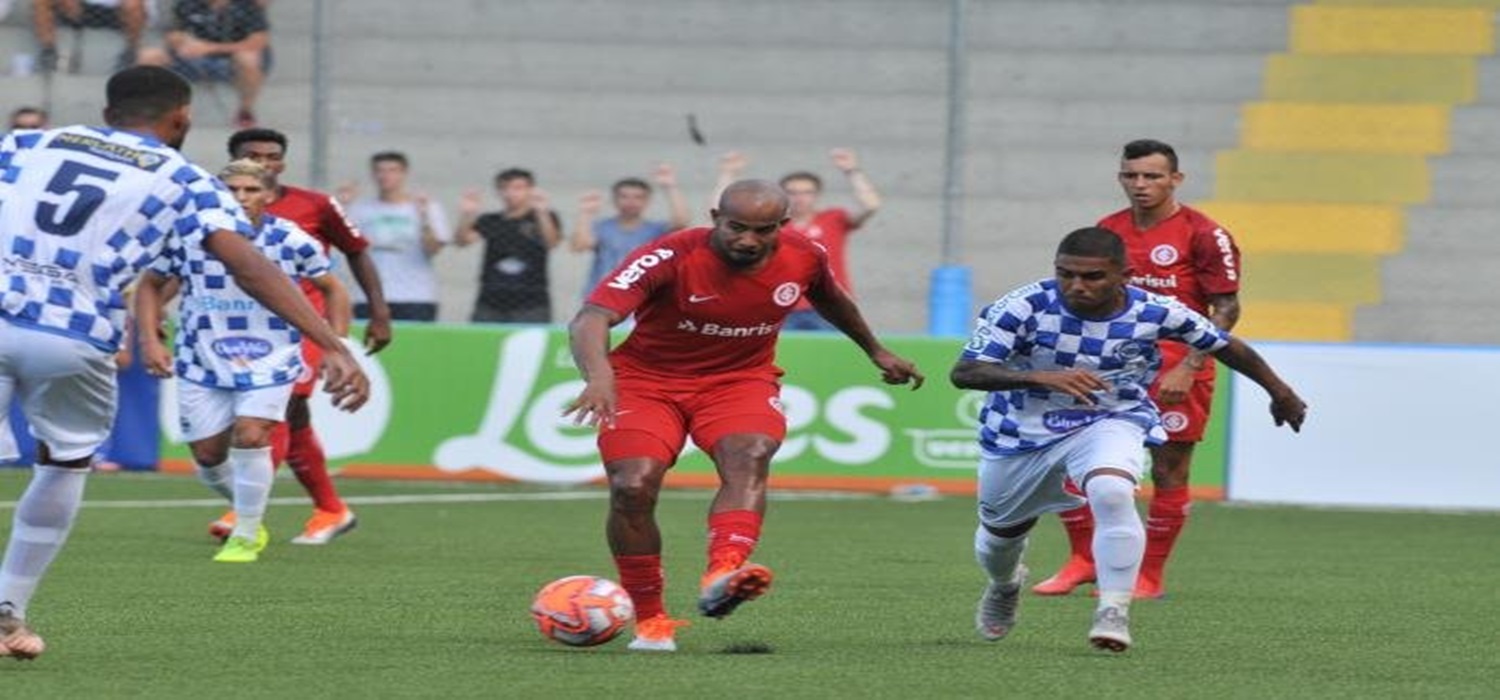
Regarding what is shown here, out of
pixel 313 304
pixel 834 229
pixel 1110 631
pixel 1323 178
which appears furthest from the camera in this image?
pixel 1323 178

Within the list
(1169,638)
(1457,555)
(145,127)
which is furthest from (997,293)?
(145,127)

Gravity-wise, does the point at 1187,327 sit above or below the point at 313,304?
above

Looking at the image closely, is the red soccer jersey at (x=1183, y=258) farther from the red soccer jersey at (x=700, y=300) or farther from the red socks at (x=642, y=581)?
the red socks at (x=642, y=581)

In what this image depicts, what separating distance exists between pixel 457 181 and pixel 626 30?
1.74 meters

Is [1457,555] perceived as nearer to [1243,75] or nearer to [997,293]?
[997,293]

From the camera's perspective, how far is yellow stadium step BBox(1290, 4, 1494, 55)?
22672 mm

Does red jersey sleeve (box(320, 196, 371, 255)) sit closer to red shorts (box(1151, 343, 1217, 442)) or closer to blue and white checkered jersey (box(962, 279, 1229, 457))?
red shorts (box(1151, 343, 1217, 442))

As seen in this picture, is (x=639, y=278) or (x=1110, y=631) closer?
(x=1110, y=631)

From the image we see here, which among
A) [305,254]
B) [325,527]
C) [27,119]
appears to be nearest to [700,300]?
[305,254]

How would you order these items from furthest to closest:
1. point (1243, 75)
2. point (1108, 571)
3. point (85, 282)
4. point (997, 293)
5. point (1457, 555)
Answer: point (1243, 75), point (997, 293), point (1457, 555), point (1108, 571), point (85, 282)

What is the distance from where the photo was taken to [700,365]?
939 centimetres

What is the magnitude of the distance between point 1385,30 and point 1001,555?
47.6 feet

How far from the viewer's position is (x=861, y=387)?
61.5 feet

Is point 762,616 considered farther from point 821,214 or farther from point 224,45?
point 224,45
